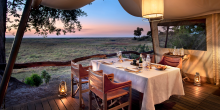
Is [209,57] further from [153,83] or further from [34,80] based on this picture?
[34,80]

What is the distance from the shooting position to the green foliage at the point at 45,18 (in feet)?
13.7

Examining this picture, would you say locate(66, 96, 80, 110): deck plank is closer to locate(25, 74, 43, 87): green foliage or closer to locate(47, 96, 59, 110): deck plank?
locate(47, 96, 59, 110): deck plank

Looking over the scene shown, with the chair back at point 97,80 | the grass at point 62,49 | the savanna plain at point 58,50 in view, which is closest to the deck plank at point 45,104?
the chair back at point 97,80

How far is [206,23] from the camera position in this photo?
3.88m

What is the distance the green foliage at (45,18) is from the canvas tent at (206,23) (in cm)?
270

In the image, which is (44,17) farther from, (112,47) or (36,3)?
(112,47)

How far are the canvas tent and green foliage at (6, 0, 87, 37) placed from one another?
2.70 metres

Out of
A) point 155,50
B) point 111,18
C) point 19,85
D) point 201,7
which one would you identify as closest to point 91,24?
point 111,18

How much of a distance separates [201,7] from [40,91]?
4728 millimetres

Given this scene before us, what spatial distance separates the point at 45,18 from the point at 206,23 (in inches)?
218

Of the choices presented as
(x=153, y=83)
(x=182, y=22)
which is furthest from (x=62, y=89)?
(x=182, y=22)

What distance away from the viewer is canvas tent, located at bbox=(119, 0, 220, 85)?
318 centimetres

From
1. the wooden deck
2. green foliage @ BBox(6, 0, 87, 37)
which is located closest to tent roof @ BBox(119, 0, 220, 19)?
the wooden deck

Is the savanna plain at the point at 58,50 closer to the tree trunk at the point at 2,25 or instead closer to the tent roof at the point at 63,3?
the tree trunk at the point at 2,25
